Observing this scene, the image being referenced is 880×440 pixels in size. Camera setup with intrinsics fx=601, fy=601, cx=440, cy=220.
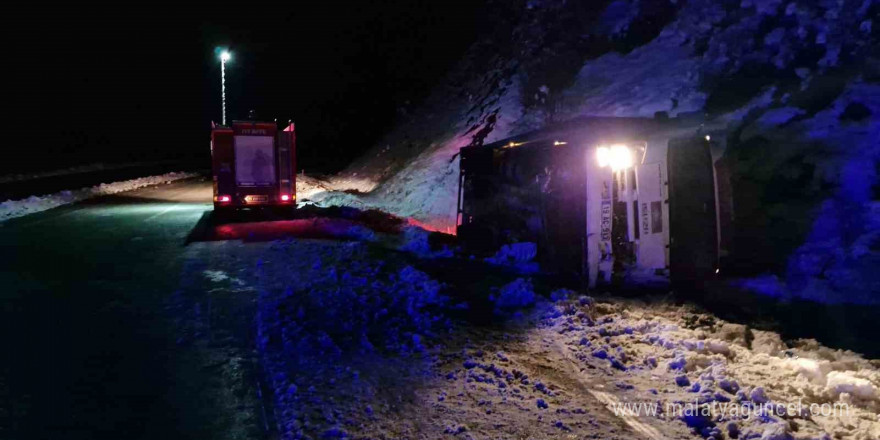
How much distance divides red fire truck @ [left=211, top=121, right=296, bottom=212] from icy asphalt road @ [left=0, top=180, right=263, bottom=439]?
5.47 metres

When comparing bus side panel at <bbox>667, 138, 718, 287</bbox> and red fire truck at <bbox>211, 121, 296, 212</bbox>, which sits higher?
red fire truck at <bbox>211, 121, 296, 212</bbox>

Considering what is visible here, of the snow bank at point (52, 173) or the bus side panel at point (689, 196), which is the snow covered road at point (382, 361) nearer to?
the bus side panel at point (689, 196)

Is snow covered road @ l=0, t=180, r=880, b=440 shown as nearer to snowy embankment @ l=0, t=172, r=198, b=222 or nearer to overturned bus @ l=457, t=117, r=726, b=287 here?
overturned bus @ l=457, t=117, r=726, b=287

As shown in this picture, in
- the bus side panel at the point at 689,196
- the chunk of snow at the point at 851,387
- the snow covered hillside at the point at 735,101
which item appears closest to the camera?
the chunk of snow at the point at 851,387

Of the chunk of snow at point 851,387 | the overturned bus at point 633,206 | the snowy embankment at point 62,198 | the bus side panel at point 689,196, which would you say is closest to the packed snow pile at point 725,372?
the chunk of snow at point 851,387

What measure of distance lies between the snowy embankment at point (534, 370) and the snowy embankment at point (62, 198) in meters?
16.0

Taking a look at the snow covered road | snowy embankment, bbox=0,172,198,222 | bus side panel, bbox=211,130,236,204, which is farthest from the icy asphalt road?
snowy embankment, bbox=0,172,198,222

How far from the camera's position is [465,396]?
522cm

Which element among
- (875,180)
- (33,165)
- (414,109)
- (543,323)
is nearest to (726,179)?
(875,180)

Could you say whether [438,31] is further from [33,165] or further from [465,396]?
[465,396]

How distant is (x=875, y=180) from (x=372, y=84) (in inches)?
1438

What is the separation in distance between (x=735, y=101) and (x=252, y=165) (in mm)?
13516

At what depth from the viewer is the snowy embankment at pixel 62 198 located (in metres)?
19.9

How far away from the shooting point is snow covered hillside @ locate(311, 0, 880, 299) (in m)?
10.0
